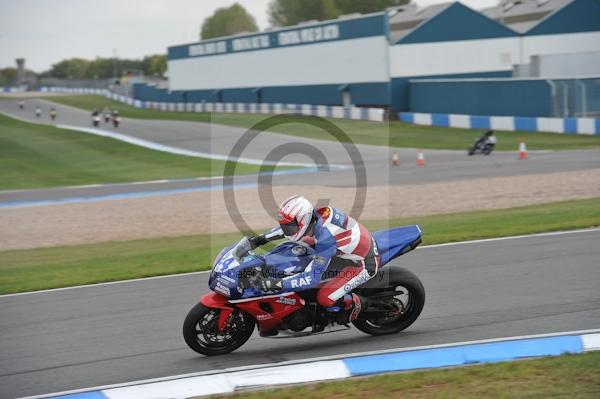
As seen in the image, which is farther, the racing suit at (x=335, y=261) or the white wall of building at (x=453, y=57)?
the white wall of building at (x=453, y=57)

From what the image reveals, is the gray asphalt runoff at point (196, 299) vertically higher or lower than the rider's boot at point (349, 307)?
lower

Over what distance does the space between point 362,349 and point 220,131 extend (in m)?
41.7

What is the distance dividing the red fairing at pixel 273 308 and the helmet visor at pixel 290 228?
712 millimetres

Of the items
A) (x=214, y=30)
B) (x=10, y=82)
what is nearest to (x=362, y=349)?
(x=214, y=30)

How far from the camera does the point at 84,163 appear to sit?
37.5 meters

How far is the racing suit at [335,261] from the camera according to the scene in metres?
8.05

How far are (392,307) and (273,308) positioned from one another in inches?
56.2

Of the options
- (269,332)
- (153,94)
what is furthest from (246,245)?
(153,94)

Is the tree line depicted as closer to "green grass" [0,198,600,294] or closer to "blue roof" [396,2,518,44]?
"blue roof" [396,2,518,44]

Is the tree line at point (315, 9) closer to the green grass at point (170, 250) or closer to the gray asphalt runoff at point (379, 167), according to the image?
the gray asphalt runoff at point (379, 167)

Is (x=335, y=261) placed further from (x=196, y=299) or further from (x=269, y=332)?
(x=196, y=299)

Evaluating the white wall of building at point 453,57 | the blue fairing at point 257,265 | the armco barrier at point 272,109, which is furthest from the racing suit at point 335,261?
the white wall of building at point 453,57

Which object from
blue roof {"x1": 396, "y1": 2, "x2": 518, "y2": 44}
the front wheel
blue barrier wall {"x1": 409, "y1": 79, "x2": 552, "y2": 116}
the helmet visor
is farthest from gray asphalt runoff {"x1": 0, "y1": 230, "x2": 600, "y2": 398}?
blue roof {"x1": 396, "y1": 2, "x2": 518, "y2": 44}

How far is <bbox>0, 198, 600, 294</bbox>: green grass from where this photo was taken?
42.3 ft
